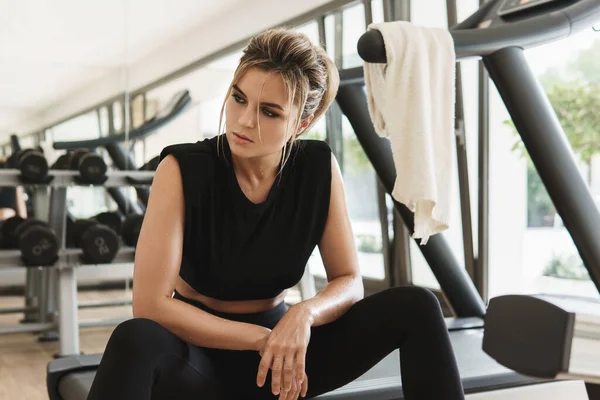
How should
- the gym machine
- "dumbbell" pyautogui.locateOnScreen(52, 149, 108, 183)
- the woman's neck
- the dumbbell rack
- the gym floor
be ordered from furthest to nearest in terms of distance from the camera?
the gym machine
"dumbbell" pyautogui.locateOnScreen(52, 149, 108, 183)
the dumbbell rack
the gym floor
the woman's neck

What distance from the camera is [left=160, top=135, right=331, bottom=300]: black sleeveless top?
1332 millimetres

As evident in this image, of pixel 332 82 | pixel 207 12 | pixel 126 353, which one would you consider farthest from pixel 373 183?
pixel 126 353

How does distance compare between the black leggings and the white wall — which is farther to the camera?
the white wall

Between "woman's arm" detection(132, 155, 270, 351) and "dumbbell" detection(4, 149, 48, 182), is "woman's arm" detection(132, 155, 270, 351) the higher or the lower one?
the lower one

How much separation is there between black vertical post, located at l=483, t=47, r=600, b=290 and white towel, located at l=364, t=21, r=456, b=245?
141mm

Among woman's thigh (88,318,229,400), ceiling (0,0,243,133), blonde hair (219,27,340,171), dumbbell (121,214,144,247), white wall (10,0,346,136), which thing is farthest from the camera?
white wall (10,0,346,136)

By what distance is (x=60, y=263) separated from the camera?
3084mm

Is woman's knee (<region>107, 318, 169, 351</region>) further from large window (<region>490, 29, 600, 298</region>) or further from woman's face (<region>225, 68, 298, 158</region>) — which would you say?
large window (<region>490, 29, 600, 298</region>)

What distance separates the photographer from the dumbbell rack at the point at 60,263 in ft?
9.84

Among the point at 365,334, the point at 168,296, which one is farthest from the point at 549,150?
the point at 168,296

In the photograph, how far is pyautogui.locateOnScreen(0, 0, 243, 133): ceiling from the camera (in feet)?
12.1

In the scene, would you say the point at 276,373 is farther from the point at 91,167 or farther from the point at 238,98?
the point at 91,167

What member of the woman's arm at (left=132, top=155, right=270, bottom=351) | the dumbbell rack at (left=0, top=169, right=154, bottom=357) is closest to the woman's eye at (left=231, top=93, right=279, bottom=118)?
the woman's arm at (left=132, top=155, right=270, bottom=351)

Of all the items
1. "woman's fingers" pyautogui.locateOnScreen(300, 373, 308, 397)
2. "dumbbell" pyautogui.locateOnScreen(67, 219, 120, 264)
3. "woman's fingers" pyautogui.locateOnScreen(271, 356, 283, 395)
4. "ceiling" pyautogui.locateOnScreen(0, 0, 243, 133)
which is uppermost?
"ceiling" pyautogui.locateOnScreen(0, 0, 243, 133)
